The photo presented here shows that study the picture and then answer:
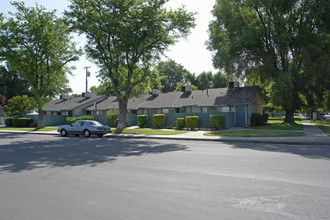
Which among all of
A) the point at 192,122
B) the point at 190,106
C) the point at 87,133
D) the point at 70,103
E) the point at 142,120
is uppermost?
the point at 70,103

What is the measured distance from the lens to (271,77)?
27.3 meters

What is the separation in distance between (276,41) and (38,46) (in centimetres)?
2799

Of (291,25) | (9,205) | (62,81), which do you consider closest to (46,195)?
(9,205)

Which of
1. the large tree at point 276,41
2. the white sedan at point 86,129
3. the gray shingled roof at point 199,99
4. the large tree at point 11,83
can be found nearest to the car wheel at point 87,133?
the white sedan at point 86,129

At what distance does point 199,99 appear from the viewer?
33.7 metres


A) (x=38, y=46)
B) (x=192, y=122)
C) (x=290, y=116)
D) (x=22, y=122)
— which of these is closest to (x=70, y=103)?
(x=22, y=122)

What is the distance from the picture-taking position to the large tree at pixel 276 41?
82.8 ft

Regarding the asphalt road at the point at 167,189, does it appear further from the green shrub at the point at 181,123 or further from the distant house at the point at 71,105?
the distant house at the point at 71,105

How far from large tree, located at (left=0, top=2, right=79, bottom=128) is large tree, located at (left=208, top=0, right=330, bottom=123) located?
725 inches

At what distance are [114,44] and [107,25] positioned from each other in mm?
2213

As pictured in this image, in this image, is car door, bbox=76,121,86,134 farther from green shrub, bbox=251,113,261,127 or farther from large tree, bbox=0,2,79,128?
green shrub, bbox=251,113,261,127

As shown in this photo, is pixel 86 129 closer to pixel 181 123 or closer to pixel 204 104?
pixel 181 123

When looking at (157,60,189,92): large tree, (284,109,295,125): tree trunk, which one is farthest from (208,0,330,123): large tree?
(157,60,189,92): large tree

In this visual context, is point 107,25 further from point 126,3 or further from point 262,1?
point 262,1
